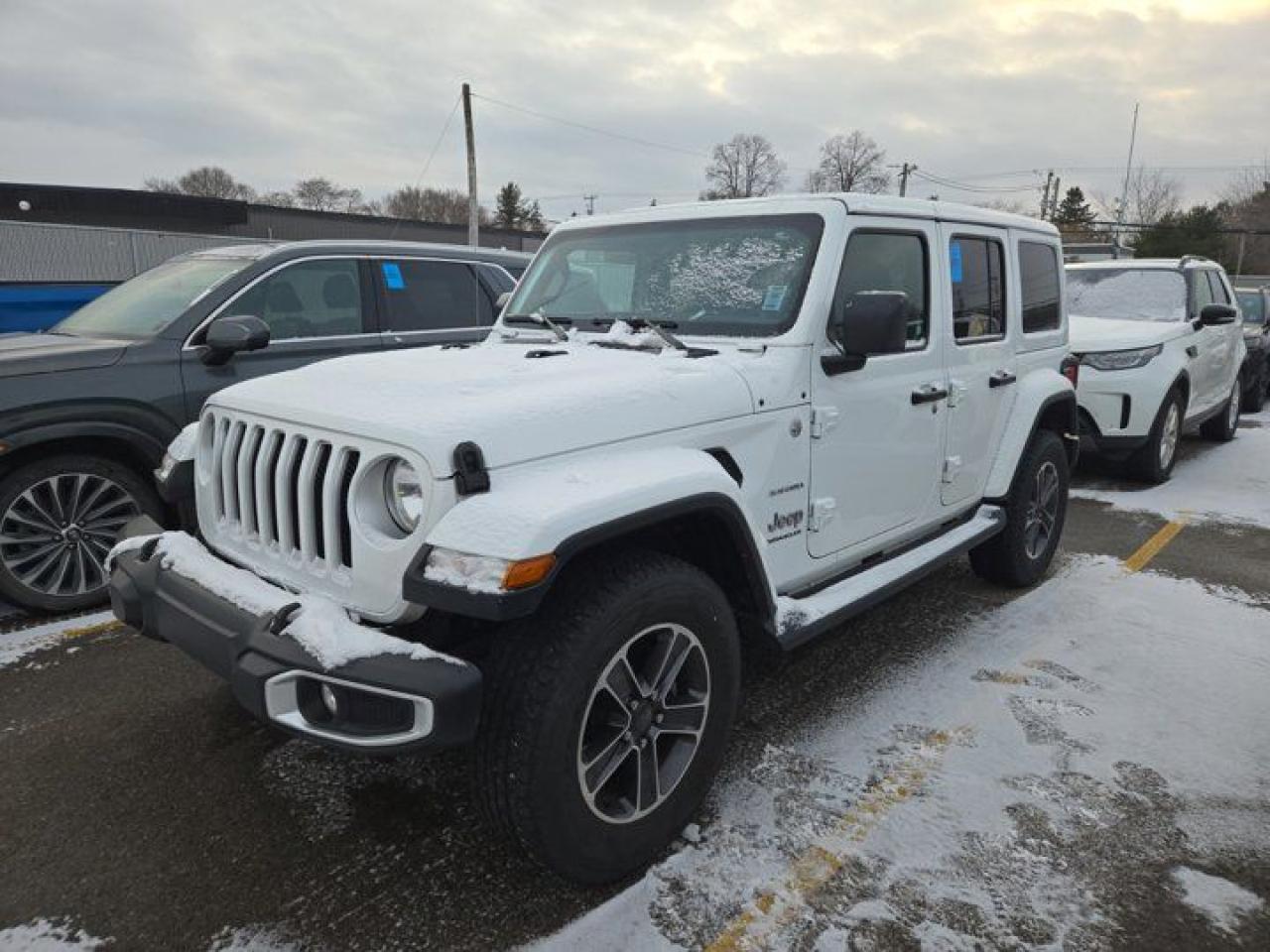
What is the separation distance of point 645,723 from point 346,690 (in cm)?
84

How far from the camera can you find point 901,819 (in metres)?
2.71

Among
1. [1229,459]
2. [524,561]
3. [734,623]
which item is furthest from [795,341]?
[1229,459]

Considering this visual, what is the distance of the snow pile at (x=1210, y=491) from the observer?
674cm

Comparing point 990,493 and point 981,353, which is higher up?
point 981,353

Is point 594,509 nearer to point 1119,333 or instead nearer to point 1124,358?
point 1124,358

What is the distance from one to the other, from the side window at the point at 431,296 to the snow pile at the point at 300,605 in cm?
296

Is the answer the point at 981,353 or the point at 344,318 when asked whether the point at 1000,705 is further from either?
the point at 344,318

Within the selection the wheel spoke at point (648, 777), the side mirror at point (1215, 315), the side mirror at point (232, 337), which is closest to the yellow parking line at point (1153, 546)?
the side mirror at point (1215, 315)

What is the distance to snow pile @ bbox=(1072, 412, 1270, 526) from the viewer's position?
674 centimetres

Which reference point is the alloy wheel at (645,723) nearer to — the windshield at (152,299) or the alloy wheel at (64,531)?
the alloy wheel at (64,531)

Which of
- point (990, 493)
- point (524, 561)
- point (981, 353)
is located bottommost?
point (990, 493)

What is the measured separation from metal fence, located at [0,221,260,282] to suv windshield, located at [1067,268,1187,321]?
1928cm

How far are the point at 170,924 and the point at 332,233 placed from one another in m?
39.0

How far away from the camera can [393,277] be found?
5.46m
